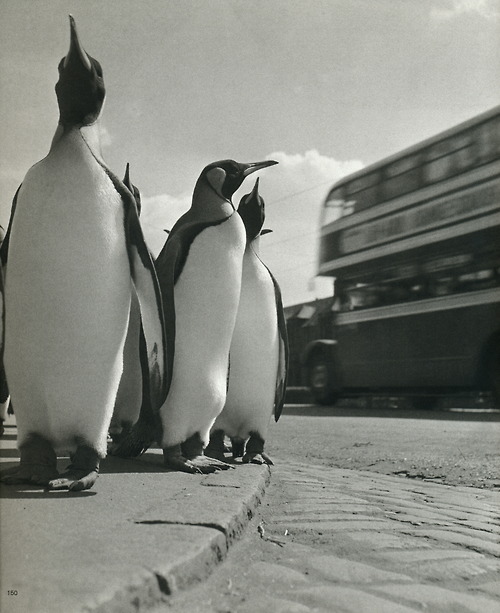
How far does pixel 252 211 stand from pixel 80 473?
180cm

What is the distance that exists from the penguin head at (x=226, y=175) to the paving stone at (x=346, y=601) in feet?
6.20

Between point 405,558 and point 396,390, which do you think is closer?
point 405,558

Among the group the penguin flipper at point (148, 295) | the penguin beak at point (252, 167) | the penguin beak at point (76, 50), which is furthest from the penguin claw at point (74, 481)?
the penguin beak at point (252, 167)

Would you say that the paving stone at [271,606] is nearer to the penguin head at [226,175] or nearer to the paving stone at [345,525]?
the paving stone at [345,525]

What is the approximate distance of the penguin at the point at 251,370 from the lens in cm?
319

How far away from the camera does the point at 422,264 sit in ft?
26.7

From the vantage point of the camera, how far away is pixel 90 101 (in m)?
2.10

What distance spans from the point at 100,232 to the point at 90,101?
1.35ft

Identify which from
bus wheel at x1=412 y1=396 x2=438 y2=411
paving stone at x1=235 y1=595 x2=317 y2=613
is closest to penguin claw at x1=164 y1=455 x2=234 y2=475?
paving stone at x1=235 y1=595 x2=317 y2=613

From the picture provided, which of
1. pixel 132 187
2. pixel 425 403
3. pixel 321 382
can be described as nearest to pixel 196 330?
pixel 132 187

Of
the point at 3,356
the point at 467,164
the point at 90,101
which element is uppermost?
the point at 467,164

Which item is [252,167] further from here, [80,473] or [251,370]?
[80,473]

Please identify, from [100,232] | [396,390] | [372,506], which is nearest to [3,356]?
[100,232]

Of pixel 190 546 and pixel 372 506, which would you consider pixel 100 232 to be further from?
pixel 372 506
